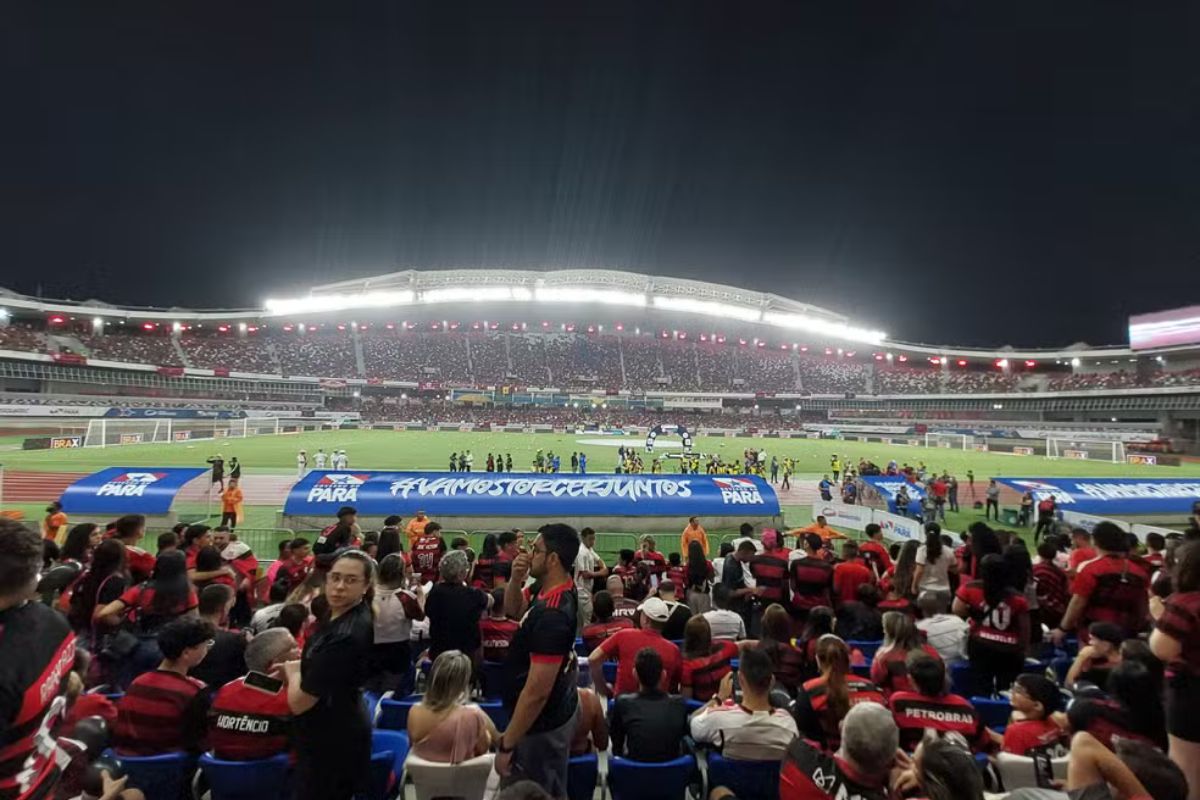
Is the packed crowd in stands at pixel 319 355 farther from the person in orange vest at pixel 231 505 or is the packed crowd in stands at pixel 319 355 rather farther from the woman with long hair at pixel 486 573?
the woman with long hair at pixel 486 573

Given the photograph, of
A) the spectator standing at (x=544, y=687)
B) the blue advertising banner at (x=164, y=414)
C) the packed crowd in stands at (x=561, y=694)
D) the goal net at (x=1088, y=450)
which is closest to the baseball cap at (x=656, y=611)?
the packed crowd in stands at (x=561, y=694)

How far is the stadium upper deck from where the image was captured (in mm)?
82500

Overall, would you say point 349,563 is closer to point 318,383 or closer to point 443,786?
point 443,786

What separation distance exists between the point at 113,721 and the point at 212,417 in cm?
6901

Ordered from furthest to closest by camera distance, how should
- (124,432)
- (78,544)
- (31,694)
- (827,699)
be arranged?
1. (124,432)
2. (78,544)
3. (827,699)
4. (31,694)

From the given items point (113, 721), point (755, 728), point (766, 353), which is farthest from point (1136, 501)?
point (766, 353)

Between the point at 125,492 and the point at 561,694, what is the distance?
17.8m

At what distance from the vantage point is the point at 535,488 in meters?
16.2

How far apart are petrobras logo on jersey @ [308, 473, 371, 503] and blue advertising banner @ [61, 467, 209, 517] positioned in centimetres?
379

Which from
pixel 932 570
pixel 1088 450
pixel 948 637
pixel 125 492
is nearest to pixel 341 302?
pixel 125 492

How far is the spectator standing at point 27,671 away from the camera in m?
2.39

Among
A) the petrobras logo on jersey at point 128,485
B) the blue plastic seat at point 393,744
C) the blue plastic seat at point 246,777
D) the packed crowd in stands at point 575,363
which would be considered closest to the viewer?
the blue plastic seat at point 246,777

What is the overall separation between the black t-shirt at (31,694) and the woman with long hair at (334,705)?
0.99 meters

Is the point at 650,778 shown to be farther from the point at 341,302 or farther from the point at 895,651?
the point at 341,302
